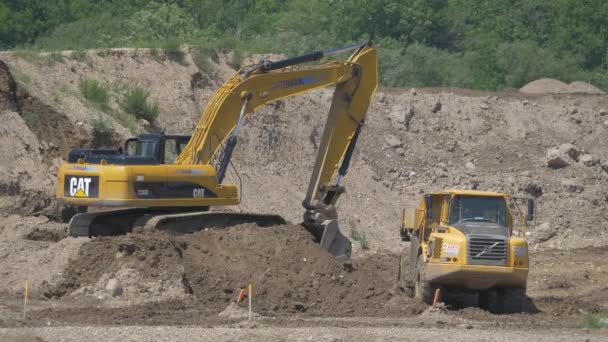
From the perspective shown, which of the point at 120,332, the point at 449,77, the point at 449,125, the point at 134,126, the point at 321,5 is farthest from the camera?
the point at 321,5

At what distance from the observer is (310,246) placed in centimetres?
2255

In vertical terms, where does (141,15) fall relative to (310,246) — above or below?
above

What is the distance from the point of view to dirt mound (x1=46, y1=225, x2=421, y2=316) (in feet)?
65.5

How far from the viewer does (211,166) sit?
74.4 ft

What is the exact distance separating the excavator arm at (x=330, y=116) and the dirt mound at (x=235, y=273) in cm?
110

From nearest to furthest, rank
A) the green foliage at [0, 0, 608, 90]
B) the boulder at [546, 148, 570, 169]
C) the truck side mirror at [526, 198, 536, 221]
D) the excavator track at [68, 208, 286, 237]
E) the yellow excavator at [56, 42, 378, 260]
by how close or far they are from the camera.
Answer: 1. the truck side mirror at [526, 198, 536, 221]
2. the yellow excavator at [56, 42, 378, 260]
3. the excavator track at [68, 208, 286, 237]
4. the boulder at [546, 148, 570, 169]
5. the green foliage at [0, 0, 608, 90]

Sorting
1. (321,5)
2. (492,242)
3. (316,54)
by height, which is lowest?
(492,242)

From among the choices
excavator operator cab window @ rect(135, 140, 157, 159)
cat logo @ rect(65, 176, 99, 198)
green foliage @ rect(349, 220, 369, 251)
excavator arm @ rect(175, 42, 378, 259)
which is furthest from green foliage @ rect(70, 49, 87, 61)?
cat logo @ rect(65, 176, 99, 198)

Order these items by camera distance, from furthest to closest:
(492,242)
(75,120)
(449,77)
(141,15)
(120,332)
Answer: (449,77) < (141,15) < (75,120) < (492,242) < (120,332)

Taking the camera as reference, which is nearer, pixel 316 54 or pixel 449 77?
pixel 316 54

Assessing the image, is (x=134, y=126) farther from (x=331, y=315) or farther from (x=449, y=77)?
(x=449, y=77)

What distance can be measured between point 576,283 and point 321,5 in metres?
42.6

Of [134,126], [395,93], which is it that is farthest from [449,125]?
[134,126]

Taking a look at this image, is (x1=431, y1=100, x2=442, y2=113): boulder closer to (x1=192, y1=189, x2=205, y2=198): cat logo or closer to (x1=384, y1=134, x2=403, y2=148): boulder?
(x1=384, y1=134, x2=403, y2=148): boulder
